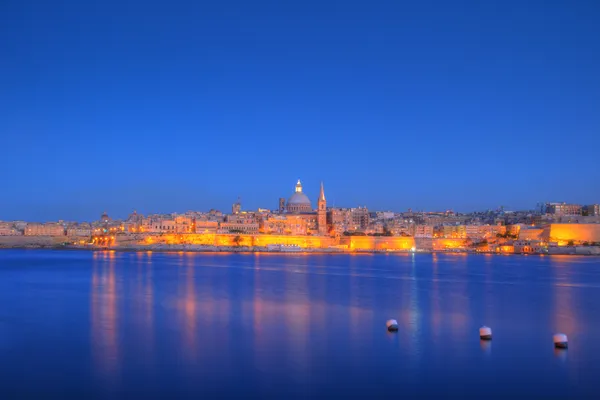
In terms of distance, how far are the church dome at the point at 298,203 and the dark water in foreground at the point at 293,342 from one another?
3857 centimetres

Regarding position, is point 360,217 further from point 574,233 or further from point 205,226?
point 574,233

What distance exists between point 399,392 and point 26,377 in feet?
12.9

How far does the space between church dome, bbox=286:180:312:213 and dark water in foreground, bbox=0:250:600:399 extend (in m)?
38.6

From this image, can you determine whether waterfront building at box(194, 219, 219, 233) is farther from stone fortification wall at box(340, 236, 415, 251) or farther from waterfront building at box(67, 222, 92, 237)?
waterfront building at box(67, 222, 92, 237)

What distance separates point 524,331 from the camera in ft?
32.4

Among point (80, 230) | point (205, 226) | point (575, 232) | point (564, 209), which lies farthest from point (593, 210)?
point (80, 230)

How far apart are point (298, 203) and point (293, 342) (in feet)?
154

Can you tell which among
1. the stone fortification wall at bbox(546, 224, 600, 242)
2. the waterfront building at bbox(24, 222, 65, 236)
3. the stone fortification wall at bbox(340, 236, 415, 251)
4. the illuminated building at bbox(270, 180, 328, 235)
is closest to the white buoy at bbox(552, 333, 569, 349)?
the stone fortification wall at bbox(340, 236, 415, 251)

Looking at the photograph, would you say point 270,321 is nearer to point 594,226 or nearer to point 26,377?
point 26,377

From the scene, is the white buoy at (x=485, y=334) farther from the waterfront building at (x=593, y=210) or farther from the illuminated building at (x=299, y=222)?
the waterfront building at (x=593, y=210)

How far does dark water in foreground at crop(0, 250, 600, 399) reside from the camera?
6605 millimetres

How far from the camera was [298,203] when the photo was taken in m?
55.9

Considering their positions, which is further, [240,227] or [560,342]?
[240,227]

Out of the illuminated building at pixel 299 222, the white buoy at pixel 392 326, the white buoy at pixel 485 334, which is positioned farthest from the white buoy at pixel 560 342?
the illuminated building at pixel 299 222
